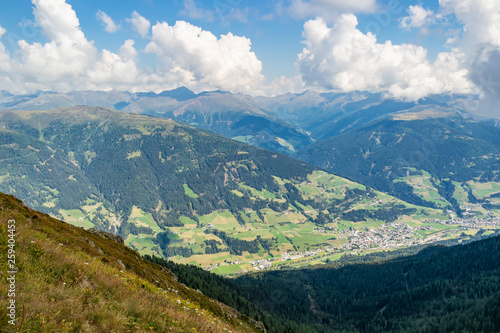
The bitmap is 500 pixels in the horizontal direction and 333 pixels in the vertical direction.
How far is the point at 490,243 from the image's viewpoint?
19738cm

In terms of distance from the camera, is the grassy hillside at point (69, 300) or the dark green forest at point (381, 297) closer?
the grassy hillside at point (69, 300)

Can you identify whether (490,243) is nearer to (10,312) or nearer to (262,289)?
(262,289)

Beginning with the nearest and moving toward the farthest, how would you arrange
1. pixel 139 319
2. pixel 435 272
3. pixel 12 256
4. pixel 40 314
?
1. pixel 40 314
2. pixel 139 319
3. pixel 12 256
4. pixel 435 272

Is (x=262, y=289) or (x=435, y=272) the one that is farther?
(x=435, y=272)

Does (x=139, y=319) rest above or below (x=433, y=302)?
above

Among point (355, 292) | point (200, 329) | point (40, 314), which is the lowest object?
point (355, 292)

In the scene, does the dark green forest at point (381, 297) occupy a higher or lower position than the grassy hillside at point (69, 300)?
lower

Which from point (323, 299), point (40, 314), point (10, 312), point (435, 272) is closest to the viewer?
point (10, 312)

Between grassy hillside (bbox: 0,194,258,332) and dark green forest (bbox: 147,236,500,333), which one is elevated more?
grassy hillside (bbox: 0,194,258,332)

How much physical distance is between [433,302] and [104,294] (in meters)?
183

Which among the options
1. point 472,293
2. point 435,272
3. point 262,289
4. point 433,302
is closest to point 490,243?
point 435,272

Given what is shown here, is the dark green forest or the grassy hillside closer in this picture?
the grassy hillside

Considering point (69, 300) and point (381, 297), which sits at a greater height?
point (69, 300)

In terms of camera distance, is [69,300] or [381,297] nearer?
[69,300]
